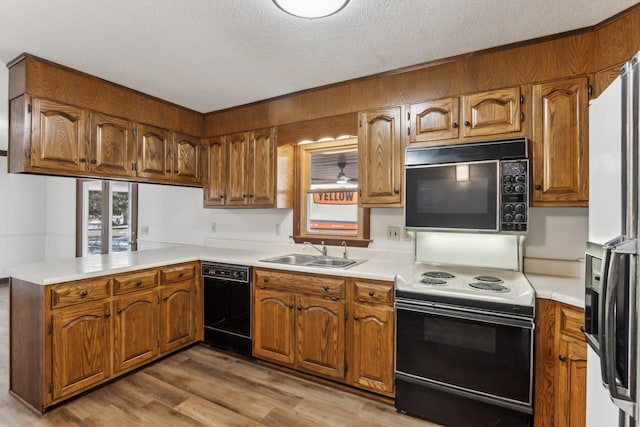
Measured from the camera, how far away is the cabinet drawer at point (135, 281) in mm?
2467

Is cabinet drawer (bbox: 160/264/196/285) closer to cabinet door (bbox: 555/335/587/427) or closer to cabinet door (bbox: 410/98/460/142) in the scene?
cabinet door (bbox: 410/98/460/142)

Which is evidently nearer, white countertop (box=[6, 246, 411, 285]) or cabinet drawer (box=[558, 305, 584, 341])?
cabinet drawer (box=[558, 305, 584, 341])

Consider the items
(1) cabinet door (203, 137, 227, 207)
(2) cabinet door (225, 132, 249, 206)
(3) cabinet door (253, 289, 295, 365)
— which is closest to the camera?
(3) cabinet door (253, 289, 295, 365)

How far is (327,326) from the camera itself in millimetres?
2432

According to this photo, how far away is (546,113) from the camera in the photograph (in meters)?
2.06

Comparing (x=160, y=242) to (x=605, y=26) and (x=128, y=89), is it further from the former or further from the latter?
(x=605, y=26)

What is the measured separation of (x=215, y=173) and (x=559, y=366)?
3256mm

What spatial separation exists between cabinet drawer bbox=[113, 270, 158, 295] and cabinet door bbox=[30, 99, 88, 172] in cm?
93

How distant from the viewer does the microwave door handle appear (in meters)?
0.96

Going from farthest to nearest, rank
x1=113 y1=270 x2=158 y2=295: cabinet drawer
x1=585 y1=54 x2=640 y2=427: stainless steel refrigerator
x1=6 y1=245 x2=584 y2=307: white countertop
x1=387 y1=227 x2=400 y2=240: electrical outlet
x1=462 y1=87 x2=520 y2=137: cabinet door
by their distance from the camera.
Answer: x1=387 y1=227 x2=400 y2=240: electrical outlet, x1=113 y1=270 x2=158 y2=295: cabinet drawer, x1=462 y1=87 x2=520 y2=137: cabinet door, x1=6 y1=245 x2=584 y2=307: white countertop, x1=585 y1=54 x2=640 y2=427: stainless steel refrigerator

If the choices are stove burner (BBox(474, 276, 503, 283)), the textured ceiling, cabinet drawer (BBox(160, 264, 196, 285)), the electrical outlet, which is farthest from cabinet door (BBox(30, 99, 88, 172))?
stove burner (BBox(474, 276, 503, 283))

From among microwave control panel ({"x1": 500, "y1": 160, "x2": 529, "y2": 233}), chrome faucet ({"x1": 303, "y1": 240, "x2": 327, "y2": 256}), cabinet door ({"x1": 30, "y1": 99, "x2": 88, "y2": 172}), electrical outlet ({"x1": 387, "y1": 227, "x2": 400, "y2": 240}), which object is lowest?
chrome faucet ({"x1": 303, "y1": 240, "x2": 327, "y2": 256})

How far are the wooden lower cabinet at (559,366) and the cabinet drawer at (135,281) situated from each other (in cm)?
275

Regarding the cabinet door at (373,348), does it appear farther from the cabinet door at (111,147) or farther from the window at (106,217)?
the window at (106,217)
